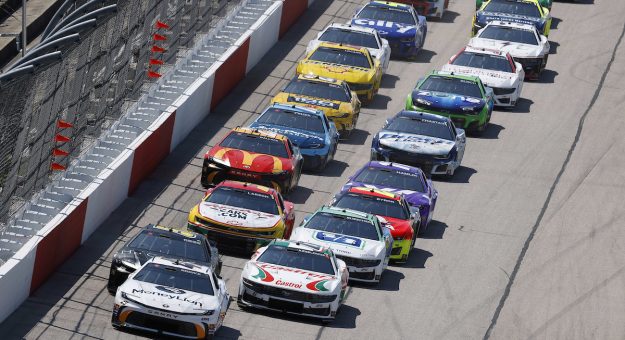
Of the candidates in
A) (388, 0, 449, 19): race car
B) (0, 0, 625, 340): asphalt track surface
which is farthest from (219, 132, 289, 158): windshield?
(388, 0, 449, 19): race car

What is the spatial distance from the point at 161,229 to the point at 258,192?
279 centimetres

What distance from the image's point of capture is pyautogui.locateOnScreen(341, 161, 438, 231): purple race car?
3297cm

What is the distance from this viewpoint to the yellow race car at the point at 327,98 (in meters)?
38.1

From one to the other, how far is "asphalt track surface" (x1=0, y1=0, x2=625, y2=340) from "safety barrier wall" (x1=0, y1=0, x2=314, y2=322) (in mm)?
234

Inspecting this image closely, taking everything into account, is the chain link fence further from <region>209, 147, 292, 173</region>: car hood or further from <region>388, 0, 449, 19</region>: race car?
<region>388, 0, 449, 19</region>: race car

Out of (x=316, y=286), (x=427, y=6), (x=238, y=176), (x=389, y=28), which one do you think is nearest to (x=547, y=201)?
(x=238, y=176)

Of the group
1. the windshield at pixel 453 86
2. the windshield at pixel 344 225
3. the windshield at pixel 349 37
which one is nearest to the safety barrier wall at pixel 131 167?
the windshield at pixel 349 37

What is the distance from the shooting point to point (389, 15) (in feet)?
150

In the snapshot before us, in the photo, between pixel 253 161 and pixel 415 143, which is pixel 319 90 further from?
pixel 253 161

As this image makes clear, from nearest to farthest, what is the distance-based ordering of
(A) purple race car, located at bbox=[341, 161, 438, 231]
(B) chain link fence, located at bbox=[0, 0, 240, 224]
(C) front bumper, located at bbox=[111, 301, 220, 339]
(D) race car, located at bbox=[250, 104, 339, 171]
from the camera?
1. (C) front bumper, located at bbox=[111, 301, 220, 339]
2. (B) chain link fence, located at bbox=[0, 0, 240, 224]
3. (A) purple race car, located at bbox=[341, 161, 438, 231]
4. (D) race car, located at bbox=[250, 104, 339, 171]

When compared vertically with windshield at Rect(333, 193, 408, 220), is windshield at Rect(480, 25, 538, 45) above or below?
below

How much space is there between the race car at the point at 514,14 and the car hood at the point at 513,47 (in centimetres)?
251

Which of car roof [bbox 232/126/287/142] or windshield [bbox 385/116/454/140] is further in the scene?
windshield [bbox 385/116/454/140]

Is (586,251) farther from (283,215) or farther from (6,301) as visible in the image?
(6,301)
